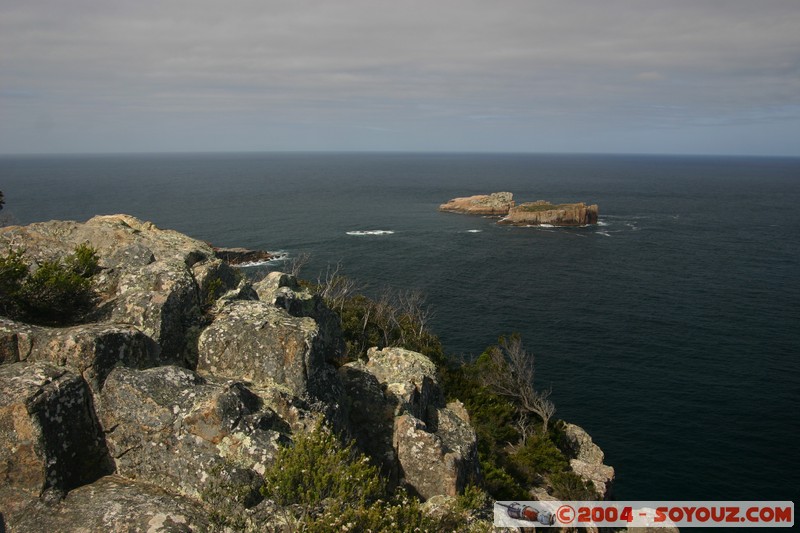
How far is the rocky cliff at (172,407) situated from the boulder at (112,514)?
0.03 metres

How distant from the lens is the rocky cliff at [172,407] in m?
12.1

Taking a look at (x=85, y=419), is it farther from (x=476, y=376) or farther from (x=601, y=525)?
(x=476, y=376)

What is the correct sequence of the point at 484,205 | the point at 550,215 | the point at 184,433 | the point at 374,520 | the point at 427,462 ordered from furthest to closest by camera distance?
the point at 484,205
the point at 550,215
the point at 427,462
the point at 184,433
the point at 374,520

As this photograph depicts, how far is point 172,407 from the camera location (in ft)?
44.9

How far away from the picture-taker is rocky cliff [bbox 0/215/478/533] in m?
12.1

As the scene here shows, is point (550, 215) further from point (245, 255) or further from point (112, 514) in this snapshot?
point (112, 514)

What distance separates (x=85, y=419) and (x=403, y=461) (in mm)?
9298

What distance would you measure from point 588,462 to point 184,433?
101 ft

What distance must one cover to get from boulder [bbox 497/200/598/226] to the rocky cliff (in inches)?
5188

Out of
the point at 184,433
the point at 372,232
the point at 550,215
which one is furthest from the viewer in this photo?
the point at 550,215

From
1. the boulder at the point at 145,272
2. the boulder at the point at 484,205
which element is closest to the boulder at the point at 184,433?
the boulder at the point at 145,272

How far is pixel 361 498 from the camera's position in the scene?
11562 millimetres

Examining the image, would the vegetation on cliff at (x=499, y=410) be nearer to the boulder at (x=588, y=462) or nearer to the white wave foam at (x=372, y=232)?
the boulder at (x=588, y=462)

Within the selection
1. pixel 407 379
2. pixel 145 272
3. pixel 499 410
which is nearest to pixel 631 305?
pixel 499 410
